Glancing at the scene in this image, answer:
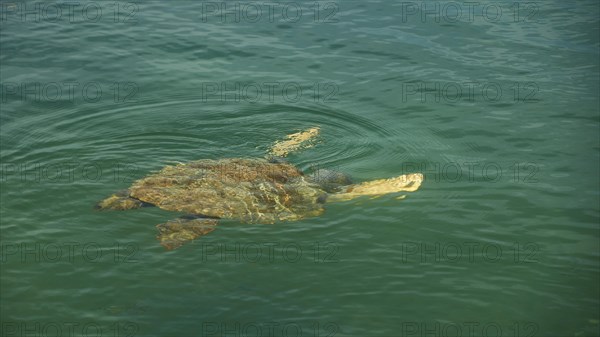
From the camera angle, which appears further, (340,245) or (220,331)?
(340,245)

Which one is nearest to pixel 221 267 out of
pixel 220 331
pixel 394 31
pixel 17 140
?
pixel 220 331

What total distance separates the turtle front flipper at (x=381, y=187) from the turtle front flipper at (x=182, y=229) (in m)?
1.70

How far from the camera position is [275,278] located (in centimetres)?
803

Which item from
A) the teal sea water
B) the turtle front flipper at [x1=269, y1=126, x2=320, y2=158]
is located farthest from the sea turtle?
the turtle front flipper at [x1=269, y1=126, x2=320, y2=158]

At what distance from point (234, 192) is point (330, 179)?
1465mm

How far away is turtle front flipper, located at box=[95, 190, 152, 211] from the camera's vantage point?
29.8ft

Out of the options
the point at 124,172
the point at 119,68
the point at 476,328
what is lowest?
the point at 476,328

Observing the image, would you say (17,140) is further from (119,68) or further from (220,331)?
(220,331)

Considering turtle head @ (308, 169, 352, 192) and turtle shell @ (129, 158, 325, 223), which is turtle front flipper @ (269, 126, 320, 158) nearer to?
turtle head @ (308, 169, 352, 192)

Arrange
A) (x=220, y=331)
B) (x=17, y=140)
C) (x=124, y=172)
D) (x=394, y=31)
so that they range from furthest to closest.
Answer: (x=394, y=31) → (x=17, y=140) → (x=124, y=172) → (x=220, y=331)

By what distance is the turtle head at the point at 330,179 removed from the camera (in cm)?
950

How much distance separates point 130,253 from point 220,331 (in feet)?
6.13

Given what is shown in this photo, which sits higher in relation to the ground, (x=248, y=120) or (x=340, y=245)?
(x=248, y=120)

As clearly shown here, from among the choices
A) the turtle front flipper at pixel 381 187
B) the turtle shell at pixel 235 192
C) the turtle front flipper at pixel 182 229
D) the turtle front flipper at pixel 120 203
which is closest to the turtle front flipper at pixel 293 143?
the turtle shell at pixel 235 192
